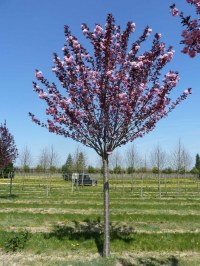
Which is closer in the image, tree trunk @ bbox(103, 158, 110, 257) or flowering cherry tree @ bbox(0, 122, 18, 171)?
tree trunk @ bbox(103, 158, 110, 257)

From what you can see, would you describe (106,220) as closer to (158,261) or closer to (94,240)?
(94,240)

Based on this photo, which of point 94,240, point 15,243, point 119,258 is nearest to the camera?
point 119,258

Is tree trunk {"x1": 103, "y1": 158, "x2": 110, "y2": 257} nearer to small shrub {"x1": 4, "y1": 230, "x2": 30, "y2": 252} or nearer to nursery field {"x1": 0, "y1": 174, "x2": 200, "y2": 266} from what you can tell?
nursery field {"x1": 0, "y1": 174, "x2": 200, "y2": 266}

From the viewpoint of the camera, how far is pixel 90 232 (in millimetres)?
12555

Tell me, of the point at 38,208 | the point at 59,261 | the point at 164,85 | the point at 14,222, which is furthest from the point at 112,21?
the point at 38,208

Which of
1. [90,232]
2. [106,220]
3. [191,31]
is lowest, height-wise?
[90,232]

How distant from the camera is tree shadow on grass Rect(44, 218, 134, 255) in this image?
11.7 m

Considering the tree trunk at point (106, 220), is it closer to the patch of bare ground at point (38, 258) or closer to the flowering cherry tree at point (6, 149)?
the patch of bare ground at point (38, 258)

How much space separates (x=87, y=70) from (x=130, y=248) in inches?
205

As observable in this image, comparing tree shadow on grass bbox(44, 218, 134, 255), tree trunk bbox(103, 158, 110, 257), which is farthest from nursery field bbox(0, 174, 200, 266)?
tree trunk bbox(103, 158, 110, 257)

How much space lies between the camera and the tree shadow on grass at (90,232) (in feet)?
38.2

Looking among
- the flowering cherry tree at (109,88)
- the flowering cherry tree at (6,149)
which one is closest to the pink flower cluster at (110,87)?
the flowering cherry tree at (109,88)

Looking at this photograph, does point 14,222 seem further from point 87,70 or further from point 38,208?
point 87,70

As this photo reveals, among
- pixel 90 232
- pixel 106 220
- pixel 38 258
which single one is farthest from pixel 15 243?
pixel 106 220
